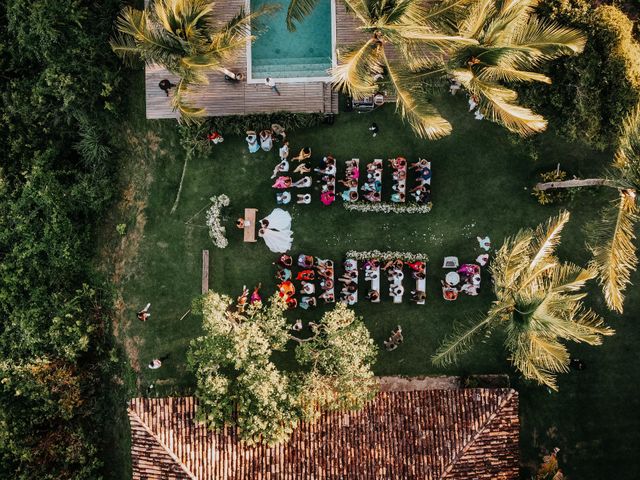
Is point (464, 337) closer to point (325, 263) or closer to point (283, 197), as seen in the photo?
point (325, 263)

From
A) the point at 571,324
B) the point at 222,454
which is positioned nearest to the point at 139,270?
the point at 222,454

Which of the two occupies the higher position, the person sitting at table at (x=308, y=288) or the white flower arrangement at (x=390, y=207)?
the white flower arrangement at (x=390, y=207)

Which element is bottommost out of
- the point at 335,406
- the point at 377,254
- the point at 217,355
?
the point at 335,406

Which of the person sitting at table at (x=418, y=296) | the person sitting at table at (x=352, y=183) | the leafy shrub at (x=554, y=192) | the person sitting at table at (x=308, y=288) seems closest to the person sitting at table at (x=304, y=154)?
the person sitting at table at (x=352, y=183)

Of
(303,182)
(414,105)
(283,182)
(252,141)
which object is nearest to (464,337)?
(414,105)

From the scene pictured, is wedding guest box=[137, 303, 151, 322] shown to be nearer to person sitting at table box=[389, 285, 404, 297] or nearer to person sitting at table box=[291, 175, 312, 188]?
person sitting at table box=[291, 175, 312, 188]

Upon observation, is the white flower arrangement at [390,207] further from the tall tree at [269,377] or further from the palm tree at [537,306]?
the palm tree at [537,306]

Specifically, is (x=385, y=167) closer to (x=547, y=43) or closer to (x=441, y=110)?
(x=441, y=110)

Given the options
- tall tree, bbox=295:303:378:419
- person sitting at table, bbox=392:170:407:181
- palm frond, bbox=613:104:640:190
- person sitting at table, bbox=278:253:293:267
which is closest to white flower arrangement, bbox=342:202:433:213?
person sitting at table, bbox=392:170:407:181
